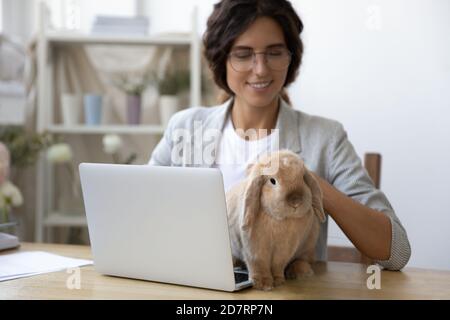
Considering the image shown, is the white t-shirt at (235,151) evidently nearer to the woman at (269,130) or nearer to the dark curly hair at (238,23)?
the woman at (269,130)

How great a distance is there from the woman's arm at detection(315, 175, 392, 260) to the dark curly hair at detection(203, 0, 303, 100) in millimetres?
455

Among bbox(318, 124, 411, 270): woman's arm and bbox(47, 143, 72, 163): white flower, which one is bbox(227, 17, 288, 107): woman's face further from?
bbox(47, 143, 72, 163): white flower

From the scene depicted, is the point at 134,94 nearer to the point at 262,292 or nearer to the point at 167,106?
the point at 167,106

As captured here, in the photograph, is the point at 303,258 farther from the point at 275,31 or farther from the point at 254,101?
the point at 275,31

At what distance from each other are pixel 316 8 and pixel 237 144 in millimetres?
1124

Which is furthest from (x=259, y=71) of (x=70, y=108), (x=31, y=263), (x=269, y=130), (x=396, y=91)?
(x=70, y=108)

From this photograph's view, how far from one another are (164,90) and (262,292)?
163 cm

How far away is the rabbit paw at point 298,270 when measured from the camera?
1.10 m

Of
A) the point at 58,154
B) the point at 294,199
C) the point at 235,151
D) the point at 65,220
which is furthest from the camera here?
the point at 65,220

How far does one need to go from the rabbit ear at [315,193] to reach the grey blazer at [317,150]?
1.04ft

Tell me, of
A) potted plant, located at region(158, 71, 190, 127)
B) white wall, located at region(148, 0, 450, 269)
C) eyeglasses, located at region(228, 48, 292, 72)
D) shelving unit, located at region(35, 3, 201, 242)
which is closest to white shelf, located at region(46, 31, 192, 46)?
shelving unit, located at region(35, 3, 201, 242)

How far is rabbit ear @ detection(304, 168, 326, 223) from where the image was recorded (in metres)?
0.97

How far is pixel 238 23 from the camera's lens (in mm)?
1387

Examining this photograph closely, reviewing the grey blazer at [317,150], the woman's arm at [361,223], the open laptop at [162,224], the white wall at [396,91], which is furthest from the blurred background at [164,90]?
the open laptop at [162,224]
